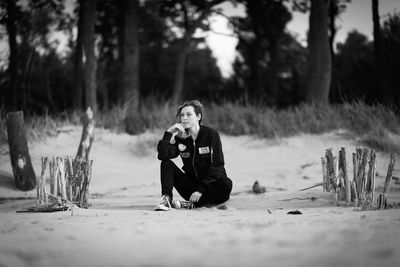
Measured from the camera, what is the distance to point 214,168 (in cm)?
429

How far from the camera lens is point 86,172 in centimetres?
461

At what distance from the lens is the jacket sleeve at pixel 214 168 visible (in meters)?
4.27

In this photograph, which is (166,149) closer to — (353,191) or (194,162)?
(194,162)

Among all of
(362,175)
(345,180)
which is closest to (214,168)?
(345,180)

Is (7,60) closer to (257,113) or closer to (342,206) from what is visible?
(257,113)

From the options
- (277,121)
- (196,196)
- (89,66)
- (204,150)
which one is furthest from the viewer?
(89,66)

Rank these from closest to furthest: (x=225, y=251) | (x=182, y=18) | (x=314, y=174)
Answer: (x=225, y=251)
(x=314, y=174)
(x=182, y=18)

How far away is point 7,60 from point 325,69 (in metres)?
11.7

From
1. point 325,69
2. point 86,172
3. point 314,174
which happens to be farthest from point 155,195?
point 325,69

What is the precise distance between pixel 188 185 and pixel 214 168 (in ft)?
1.33

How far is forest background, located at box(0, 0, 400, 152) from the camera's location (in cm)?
900

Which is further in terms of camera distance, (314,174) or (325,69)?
(325,69)

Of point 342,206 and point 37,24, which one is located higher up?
point 37,24

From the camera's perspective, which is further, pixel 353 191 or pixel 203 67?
pixel 203 67
